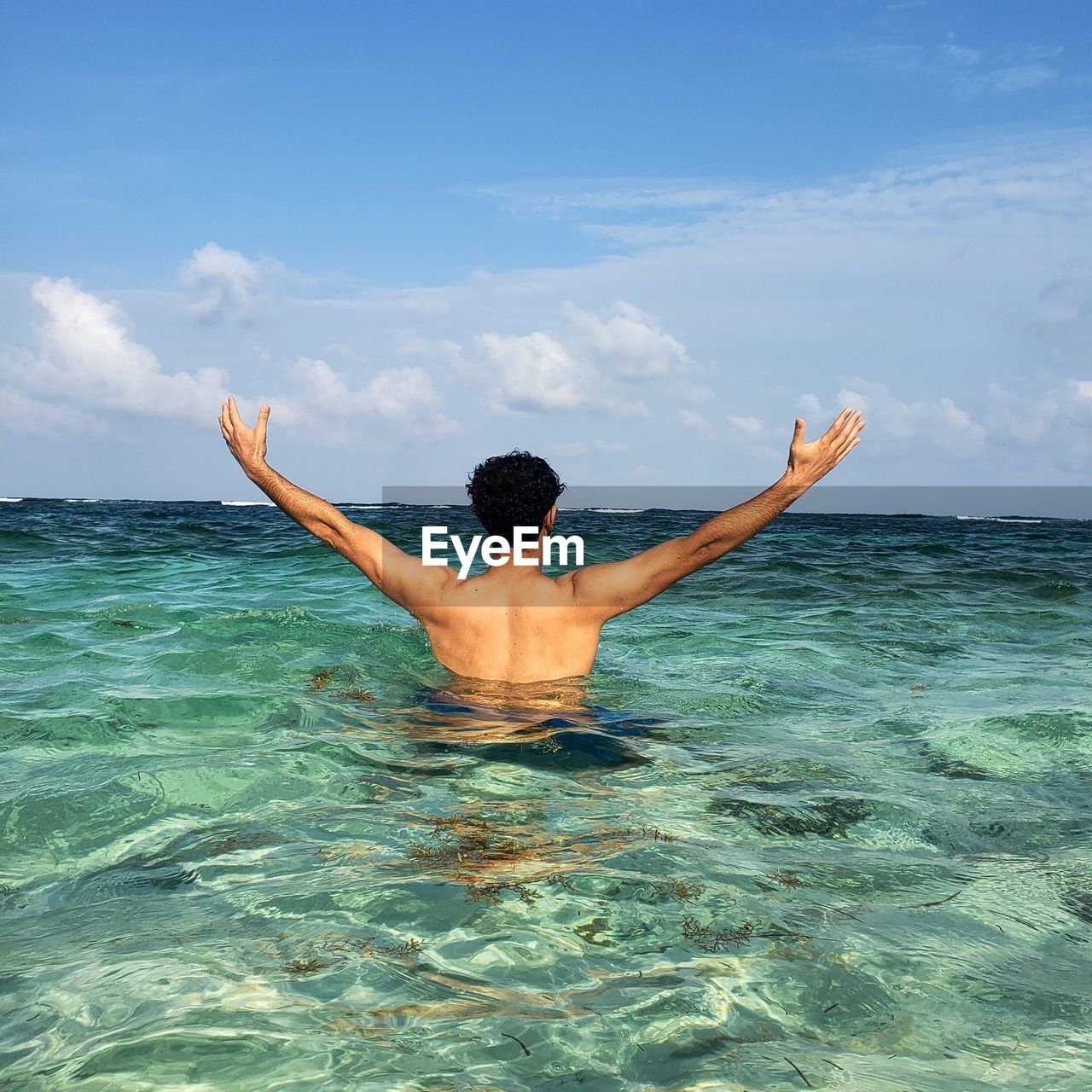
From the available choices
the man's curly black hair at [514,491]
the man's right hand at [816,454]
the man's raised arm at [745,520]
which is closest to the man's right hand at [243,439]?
the man's curly black hair at [514,491]

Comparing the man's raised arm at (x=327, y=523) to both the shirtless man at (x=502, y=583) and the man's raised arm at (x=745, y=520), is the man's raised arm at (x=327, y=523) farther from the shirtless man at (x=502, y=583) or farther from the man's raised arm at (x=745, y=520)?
the man's raised arm at (x=745, y=520)

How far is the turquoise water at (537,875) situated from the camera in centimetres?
211

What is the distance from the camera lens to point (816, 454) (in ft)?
13.9

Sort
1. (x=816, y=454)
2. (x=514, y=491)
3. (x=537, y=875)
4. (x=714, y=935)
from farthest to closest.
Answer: (x=514, y=491) < (x=816, y=454) < (x=537, y=875) < (x=714, y=935)

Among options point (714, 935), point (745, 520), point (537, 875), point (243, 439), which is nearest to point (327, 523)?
point (243, 439)

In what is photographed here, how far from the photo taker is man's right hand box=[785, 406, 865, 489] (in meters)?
4.24

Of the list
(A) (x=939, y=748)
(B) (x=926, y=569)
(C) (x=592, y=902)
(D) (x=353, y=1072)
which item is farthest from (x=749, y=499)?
(B) (x=926, y=569)

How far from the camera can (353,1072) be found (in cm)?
198

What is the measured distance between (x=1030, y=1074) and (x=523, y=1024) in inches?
43.8

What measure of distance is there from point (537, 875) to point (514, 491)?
239 centimetres

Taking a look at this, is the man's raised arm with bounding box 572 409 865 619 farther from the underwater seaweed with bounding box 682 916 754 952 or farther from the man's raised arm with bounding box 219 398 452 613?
the underwater seaweed with bounding box 682 916 754 952

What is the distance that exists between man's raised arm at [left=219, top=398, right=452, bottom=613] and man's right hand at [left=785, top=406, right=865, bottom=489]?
6.51 feet

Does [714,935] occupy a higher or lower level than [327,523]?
lower

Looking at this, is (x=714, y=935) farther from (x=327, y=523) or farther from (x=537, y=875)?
(x=327, y=523)
